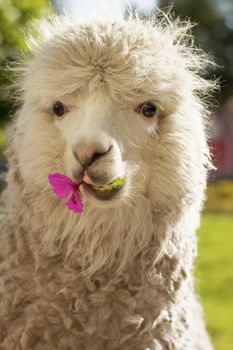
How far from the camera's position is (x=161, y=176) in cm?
Answer: 273

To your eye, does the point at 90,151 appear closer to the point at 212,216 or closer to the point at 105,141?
the point at 105,141

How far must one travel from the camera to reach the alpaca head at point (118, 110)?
2633 millimetres

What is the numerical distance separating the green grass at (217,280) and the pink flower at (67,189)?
1579 millimetres

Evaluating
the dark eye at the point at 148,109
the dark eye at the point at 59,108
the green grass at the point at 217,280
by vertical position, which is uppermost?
the dark eye at the point at 148,109

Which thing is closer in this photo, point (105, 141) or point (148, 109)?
point (105, 141)

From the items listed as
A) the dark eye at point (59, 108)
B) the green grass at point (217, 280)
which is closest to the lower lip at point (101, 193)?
the dark eye at point (59, 108)

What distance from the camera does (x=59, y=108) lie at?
2.71 m

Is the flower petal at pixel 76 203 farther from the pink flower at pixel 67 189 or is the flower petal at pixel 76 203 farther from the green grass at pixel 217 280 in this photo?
the green grass at pixel 217 280

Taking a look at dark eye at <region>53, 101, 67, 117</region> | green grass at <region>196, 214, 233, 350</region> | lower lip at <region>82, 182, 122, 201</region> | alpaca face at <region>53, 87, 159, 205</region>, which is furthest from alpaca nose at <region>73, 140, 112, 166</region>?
green grass at <region>196, 214, 233, 350</region>

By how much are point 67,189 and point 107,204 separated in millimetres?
134

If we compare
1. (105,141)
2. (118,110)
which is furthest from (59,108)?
(105,141)

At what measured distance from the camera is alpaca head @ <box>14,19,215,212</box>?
263 cm

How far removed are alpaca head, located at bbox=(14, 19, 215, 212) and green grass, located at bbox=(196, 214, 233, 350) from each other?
55.6 inches

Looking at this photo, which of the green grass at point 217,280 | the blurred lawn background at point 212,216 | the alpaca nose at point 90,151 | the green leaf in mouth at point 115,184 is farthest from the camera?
the green grass at point 217,280
